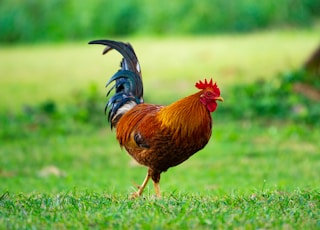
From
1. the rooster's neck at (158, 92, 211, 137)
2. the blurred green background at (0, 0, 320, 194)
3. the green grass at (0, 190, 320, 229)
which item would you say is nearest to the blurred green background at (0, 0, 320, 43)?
the blurred green background at (0, 0, 320, 194)

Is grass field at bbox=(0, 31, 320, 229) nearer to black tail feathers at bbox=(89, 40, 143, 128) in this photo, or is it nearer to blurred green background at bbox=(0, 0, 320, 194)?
blurred green background at bbox=(0, 0, 320, 194)

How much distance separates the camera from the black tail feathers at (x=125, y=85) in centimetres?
783

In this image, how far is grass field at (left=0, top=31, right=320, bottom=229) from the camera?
218 inches

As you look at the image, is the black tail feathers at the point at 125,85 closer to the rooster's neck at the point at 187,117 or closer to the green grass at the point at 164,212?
the rooster's neck at the point at 187,117

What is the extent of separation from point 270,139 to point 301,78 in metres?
2.91

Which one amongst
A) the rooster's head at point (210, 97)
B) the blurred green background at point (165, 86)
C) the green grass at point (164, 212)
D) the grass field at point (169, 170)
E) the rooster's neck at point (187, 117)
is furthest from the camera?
the blurred green background at point (165, 86)

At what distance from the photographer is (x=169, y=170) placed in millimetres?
11859

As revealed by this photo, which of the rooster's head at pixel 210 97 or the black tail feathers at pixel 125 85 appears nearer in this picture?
the rooster's head at pixel 210 97

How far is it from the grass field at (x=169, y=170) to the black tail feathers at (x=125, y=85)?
0.83 metres

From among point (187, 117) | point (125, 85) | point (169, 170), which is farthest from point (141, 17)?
point (187, 117)

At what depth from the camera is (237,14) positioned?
21969 millimetres

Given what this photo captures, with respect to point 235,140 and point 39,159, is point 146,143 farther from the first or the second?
point 235,140

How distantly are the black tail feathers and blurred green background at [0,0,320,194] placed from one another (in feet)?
3.61

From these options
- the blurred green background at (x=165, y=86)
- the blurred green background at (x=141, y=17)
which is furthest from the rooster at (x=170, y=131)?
the blurred green background at (x=141, y=17)
